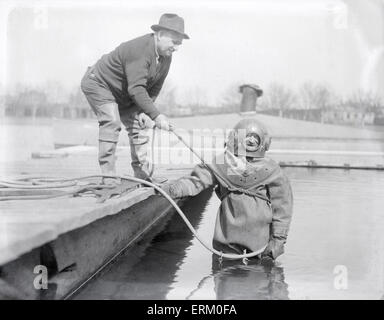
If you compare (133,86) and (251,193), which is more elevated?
(133,86)

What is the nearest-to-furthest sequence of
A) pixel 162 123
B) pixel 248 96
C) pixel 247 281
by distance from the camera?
pixel 247 281
pixel 162 123
pixel 248 96

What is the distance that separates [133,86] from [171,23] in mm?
472

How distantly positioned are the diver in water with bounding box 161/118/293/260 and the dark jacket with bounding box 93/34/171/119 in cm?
60

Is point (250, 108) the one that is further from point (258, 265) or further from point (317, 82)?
point (258, 265)

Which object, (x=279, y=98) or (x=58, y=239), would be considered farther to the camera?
(x=279, y=98)

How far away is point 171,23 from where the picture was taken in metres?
3.92

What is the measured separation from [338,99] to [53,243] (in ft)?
86.9

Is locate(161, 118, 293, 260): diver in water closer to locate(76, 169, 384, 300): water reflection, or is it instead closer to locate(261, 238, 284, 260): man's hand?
locate(261, 238, 284, 260): man's hand

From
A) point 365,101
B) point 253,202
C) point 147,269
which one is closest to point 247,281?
point 253,202

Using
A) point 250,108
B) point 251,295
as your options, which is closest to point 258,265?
point 251,295

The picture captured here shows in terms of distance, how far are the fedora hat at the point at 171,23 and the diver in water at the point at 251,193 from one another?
86 cm

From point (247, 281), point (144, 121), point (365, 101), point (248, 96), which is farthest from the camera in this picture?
point (365, 101)

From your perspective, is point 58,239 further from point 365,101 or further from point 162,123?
point 365,101
